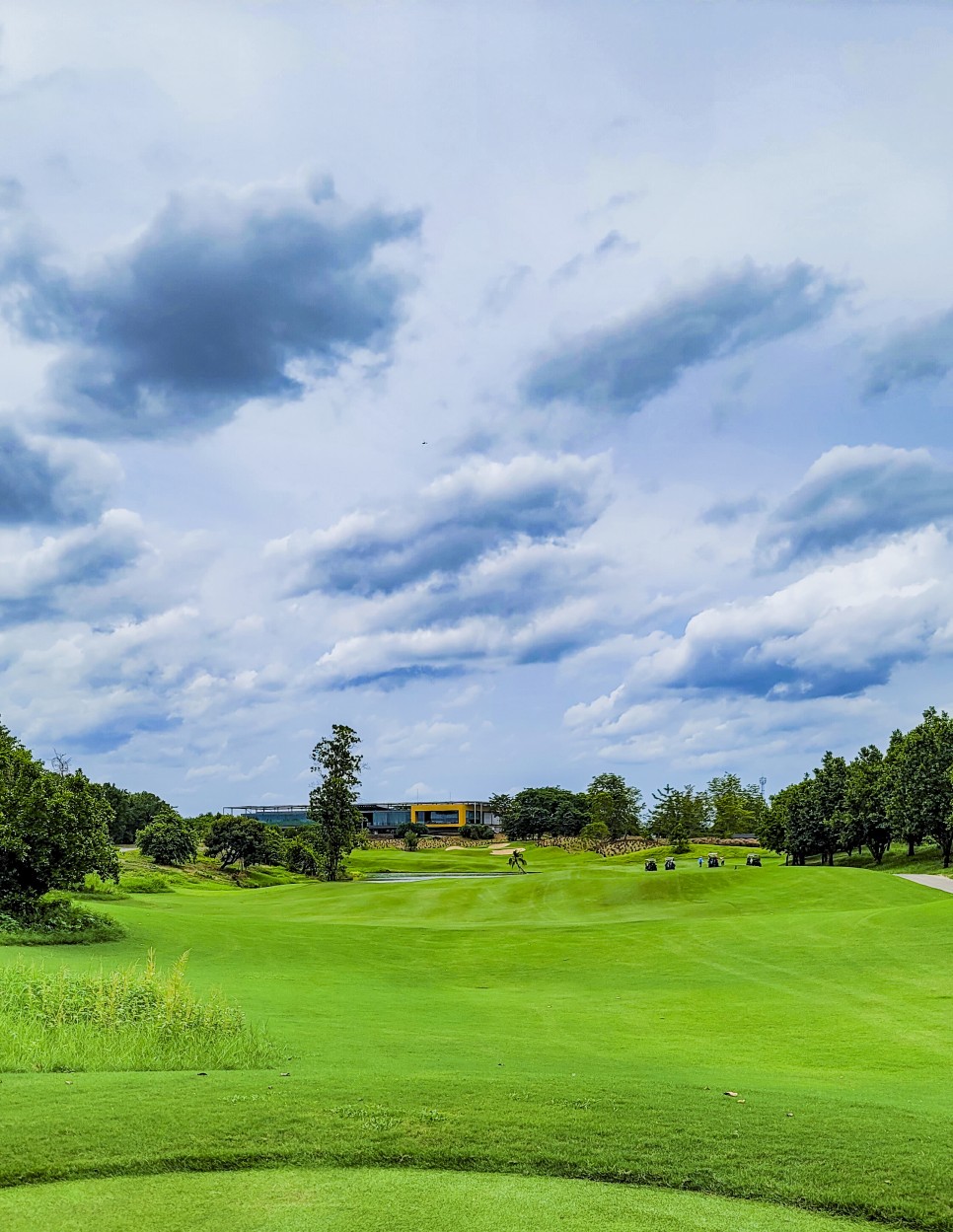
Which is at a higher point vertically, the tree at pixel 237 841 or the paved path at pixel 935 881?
the tree at pixel 237 841

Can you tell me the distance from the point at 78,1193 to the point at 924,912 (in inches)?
1057

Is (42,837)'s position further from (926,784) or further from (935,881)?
(926,784)

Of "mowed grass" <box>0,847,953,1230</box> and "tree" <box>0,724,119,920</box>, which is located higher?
"tree" <box>0,724,119,920</box>

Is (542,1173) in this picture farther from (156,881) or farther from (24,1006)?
(156,881)

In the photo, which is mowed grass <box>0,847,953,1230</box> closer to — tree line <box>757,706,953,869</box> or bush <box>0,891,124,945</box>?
bush <box>0,891,124,945</box>

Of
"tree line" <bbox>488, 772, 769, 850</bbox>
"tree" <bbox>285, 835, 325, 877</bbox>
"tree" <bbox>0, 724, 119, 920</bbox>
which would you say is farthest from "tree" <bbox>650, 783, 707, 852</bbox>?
"tree" <bbox>0, 724, 119, 920</bbox>

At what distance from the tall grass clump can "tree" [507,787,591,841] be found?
112 meters

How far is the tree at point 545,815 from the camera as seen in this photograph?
12500 centimetres

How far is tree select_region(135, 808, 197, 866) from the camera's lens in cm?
7112

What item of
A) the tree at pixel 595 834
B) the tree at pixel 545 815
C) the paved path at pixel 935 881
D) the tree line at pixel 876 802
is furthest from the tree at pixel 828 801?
the tree at pixel 545 815

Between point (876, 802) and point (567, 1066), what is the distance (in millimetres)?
56436

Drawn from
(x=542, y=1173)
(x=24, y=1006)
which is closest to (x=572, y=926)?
(x=24, y=1006)

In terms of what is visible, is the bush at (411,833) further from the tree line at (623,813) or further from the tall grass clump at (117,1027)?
the tall grass clump at (117,1027)

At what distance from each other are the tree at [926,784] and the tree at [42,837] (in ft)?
151
